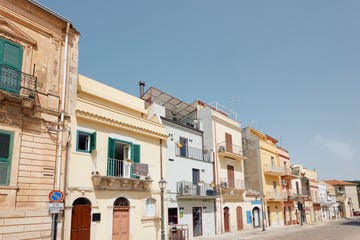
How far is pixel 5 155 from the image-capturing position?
10.9 metres

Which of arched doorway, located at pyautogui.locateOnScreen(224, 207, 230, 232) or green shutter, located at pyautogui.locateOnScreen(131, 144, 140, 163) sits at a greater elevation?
green shutter, located at pyautogui.locateOnScreen(131, 144, 140, 163)

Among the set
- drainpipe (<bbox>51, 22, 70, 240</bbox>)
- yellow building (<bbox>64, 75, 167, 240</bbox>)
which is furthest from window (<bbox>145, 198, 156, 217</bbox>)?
drainpipe (<bbox>51, 22, 70, 240</bbox>)

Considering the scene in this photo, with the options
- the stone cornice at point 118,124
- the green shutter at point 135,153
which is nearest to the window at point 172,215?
the green shutter at point 135,153

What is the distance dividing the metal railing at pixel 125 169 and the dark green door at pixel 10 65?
236 inches

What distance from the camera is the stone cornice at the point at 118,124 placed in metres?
14.5

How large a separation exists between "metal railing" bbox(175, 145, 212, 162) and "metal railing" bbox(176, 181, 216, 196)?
209cm

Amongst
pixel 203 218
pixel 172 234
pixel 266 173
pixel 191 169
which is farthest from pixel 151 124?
pixel 266 173

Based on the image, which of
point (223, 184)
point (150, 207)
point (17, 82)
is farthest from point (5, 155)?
point (223, 184)

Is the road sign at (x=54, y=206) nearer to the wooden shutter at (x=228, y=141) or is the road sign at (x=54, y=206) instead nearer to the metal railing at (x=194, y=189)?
the metal railing at (x=194, y=189)

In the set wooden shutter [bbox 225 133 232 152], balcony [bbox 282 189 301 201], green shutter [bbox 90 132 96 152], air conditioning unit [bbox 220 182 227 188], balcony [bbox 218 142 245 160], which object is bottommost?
balcony [bbox 282 189 301 201]

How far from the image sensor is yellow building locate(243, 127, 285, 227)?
31.4 metres

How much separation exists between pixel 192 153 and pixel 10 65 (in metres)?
14.6

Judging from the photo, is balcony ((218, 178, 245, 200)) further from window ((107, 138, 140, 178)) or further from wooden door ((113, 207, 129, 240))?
wooden door ((113, 207, 129, 240))

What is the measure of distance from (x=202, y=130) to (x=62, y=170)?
14748 mm
